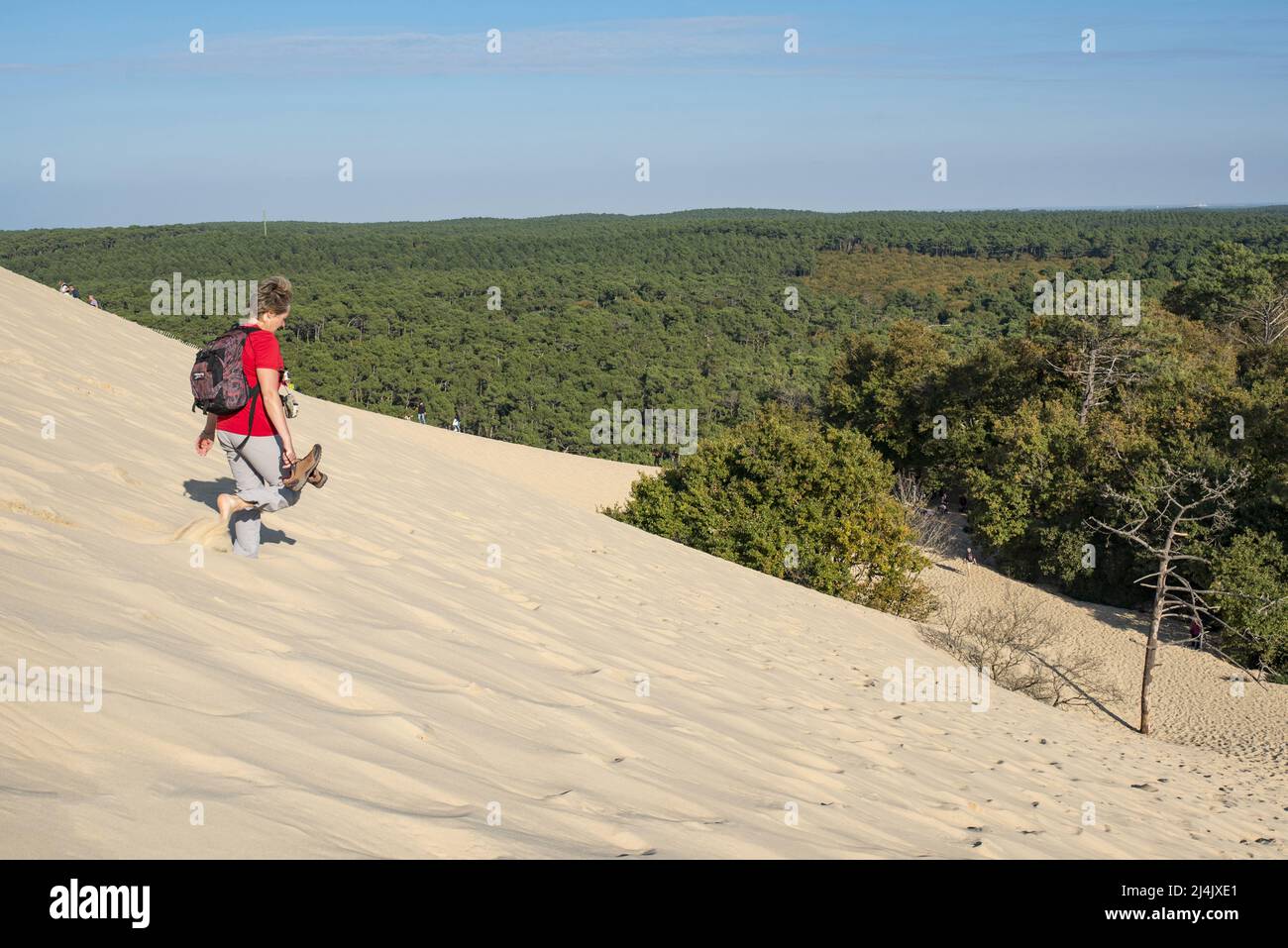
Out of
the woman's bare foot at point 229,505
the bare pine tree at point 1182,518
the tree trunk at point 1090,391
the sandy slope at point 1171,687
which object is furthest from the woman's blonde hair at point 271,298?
the tree trunk at point 1090,391

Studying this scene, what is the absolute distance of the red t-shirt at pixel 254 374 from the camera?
14.0 ft

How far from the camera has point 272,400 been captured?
430cm

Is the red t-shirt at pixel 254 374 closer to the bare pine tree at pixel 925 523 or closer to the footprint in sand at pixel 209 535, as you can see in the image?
the footprint in sand at pixel 209 535

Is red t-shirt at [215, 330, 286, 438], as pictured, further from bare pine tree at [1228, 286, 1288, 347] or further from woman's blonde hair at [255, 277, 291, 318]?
bare pine tree at [1228, 286, 1288, 347]

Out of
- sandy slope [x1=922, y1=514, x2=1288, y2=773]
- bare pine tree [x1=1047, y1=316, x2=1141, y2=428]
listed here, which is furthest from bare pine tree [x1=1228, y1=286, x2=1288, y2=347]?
sandy slope [x1=922, y1=514, x2=1288, y2=773]

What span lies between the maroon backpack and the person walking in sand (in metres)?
0.04

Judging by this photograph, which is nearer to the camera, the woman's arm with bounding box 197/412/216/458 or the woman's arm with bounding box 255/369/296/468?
the woman's arm with bounding box 255/369/296/468

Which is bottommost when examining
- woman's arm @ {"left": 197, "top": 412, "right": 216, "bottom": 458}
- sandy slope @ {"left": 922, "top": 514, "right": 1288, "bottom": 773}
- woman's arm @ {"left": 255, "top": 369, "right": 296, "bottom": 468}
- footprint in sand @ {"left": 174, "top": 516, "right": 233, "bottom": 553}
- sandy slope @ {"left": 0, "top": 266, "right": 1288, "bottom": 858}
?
sandy slope @ {"left": 922, "top": 514, "right": 1288, "bottom": 773}

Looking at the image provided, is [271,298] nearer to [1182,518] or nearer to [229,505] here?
[229,505]

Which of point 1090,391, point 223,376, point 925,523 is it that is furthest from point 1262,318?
point 223,376

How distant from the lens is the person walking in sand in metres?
4.28

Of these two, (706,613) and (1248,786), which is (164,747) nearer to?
(706,613)
